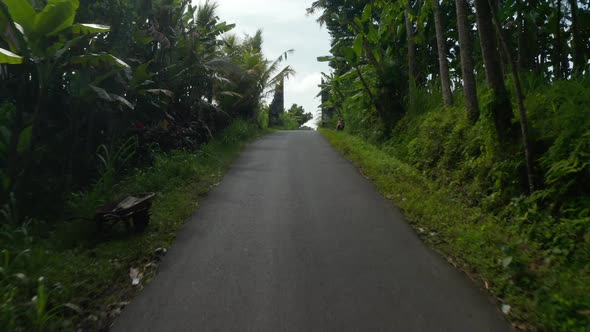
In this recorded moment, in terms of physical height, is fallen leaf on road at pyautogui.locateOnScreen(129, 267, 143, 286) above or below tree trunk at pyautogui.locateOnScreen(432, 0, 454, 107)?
below

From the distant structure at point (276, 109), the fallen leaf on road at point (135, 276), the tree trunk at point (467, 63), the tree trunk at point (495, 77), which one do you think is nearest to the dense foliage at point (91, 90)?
the fallen leaf on road at point (135, 276)

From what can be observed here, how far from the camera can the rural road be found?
12.0 feet

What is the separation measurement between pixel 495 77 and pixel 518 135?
95 cm

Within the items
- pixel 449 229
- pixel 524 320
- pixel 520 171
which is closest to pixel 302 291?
pixel 524 320

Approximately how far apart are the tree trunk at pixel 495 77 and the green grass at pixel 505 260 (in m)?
1.29

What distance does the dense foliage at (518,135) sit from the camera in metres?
4.21

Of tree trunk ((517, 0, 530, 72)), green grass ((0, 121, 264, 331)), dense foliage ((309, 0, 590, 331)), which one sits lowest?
green grass ((0, 121, 264, 331))

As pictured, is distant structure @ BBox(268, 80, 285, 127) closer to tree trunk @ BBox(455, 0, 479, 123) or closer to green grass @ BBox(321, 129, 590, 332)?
tree trunk @ BBox(455, 0, 479, 123)

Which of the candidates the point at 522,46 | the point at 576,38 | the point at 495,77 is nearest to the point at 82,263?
the point at 495,77

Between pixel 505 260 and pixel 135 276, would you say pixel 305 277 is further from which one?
pixel 505 260

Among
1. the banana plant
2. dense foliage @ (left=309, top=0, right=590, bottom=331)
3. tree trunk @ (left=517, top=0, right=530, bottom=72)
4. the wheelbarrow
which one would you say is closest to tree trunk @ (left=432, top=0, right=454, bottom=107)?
dense foliage @ (left=309, top=0, right=590, bottom=331)

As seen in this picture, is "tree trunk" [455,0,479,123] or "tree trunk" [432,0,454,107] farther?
"tree trunk" [432,0,454,107]

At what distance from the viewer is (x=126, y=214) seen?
5555 millimetres

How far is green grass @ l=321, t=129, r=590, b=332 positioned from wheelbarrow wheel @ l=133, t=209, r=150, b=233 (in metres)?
3.55
